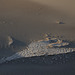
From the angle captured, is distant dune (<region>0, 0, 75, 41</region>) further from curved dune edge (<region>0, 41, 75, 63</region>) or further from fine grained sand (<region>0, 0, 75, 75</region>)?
curved dune edge (<region>0, 41, 75, 63</region>)

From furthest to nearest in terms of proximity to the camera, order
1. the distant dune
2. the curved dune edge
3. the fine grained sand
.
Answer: the distant dune, the curved dune edge, the fine grained sand

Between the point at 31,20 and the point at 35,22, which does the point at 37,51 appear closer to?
the point at 35,22

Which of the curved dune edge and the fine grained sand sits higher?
the fine grained sand

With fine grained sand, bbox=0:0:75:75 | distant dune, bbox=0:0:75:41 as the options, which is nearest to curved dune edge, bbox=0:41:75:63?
fine grained sand, bbox=0:0:75:75

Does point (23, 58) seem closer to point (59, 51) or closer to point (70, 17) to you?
point (59, 51)

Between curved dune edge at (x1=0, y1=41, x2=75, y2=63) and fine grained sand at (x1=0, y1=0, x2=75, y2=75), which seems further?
curved dune edge at (x1=0, y1=41, x2=75, y2=63)

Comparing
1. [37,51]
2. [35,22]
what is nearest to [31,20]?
[35,22]

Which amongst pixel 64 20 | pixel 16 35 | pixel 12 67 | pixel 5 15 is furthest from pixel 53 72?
pixel 5 15

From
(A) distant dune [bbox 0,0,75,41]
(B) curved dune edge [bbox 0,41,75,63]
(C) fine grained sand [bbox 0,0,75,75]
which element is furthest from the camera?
(A) distant dune [bbox 0,0,75,41]
